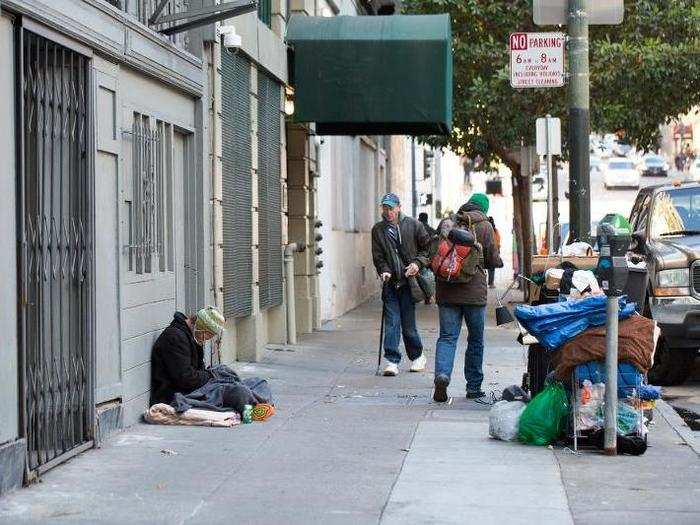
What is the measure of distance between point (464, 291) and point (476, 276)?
0.52ft

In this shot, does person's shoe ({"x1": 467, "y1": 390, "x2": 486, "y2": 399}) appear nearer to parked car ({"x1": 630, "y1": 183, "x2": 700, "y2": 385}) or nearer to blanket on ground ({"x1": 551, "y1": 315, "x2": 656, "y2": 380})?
parked car ({"x1": 630, "y1": 183, "x2": 700, "y2": 385})

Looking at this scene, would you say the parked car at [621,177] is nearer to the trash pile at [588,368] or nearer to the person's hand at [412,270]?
the person's hand at [412,270]

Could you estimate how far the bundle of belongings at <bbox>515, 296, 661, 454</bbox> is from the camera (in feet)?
32.0

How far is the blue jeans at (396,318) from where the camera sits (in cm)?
1487

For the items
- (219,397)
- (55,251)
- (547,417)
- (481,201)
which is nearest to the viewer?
(55,251)

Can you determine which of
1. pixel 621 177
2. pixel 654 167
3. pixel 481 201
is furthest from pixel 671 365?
pixel 654 167

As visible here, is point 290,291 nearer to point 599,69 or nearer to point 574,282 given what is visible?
point 574,282

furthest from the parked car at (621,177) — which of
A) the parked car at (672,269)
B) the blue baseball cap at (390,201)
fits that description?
the blue baseball cap at (390,201)

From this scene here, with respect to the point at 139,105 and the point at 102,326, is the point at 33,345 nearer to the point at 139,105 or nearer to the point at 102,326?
the point at 102,326

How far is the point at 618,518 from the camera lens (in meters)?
7.55

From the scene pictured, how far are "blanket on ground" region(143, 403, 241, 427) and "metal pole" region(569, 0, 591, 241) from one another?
4114 mm

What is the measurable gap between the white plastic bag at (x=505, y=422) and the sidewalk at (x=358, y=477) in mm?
104

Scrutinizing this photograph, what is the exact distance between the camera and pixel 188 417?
35.2 feet

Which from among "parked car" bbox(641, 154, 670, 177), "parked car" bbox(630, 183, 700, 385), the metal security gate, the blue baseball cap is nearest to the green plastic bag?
the metal security gate
